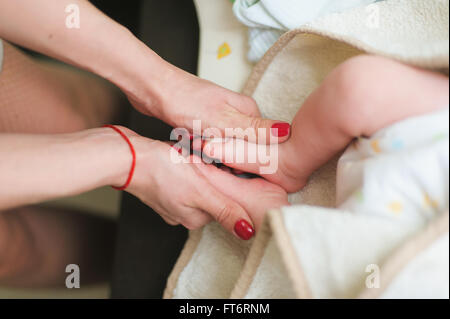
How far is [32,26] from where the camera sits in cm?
64

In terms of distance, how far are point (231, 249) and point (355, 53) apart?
1.35 feet

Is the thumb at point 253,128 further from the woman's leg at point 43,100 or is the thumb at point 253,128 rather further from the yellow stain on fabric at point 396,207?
the woman's leg at point 43,100

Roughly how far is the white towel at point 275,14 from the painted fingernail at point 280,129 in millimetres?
167

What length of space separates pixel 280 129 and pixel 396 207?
232mm

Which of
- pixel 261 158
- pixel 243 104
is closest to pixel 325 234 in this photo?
pixel 261 158

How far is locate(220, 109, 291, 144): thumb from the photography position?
26.0 inches

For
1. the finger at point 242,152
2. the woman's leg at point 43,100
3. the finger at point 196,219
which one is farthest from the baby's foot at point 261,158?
the woman's leg at point 43,100

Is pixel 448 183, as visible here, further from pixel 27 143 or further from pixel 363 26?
pixel 27 143

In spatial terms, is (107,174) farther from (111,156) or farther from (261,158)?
(261,158)

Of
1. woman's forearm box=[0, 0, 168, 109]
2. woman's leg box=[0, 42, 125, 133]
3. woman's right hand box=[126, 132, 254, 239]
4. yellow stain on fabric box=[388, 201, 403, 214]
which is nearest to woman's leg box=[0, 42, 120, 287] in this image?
woman's leg box=[0, 42, 125, 133]

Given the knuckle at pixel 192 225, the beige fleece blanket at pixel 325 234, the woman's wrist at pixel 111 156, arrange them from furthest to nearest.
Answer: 1. the knuckle at pixel 192 225
2. the woman's wrist at pixel 111 156
3. the beige fleece blanket at pixel 325 234

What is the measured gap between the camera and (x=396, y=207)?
1.64 ft

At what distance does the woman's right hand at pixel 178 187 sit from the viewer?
2.19 feet

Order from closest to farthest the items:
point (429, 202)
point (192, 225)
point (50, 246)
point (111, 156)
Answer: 1. point (429, 202)
2. point (111, 156)
3. point (192, 225)
4. point (50, 246)
